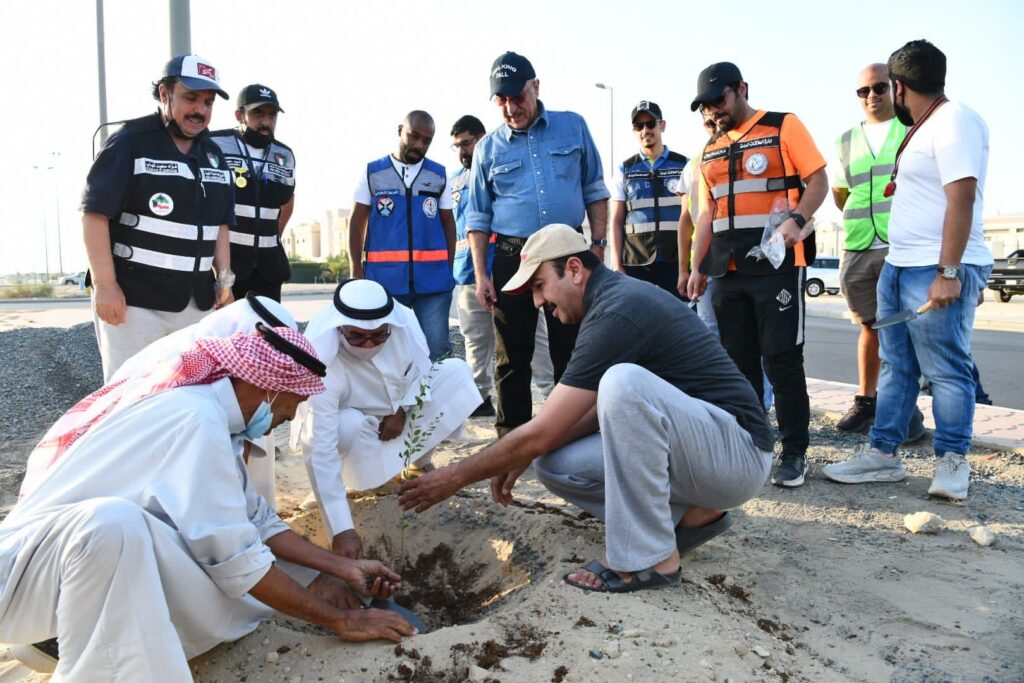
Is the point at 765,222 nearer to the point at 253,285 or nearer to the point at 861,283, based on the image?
the point at 861,283

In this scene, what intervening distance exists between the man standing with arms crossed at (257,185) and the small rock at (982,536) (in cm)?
406

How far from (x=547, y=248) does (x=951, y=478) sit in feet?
8.18

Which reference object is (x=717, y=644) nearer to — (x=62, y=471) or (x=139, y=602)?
(x=139, y=602)

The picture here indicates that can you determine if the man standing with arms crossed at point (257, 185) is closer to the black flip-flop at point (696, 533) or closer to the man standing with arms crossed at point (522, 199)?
the man standing with arms crossed at point (522, 199)

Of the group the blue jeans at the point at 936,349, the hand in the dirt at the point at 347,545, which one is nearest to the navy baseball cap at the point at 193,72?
the hand in the dirt at the point at 347,545

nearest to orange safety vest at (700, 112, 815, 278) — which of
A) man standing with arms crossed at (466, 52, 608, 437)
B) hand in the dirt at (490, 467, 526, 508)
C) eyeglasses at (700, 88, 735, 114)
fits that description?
eyeglasses at (700, 88, 735, 114)

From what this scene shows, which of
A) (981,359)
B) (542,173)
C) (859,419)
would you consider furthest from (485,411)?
(981,359)

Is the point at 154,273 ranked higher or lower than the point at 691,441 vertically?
higher

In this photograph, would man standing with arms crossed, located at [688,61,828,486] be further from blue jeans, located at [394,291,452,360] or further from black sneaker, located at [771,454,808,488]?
blue jeans, located at [394,291,452,360]

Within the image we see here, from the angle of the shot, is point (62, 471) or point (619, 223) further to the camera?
point (619, 223)

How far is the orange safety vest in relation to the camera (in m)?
4.29

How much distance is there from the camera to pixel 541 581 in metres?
3.13

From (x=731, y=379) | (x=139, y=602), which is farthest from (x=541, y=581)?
(x=139, y=602)

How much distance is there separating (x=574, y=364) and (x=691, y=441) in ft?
1.64
